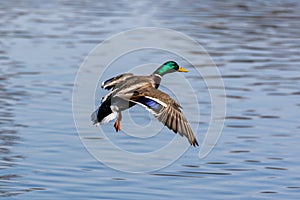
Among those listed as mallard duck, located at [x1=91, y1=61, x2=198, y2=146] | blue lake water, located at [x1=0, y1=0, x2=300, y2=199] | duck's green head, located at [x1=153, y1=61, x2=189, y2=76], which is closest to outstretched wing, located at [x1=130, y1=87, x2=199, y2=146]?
mallard duck, located at [x1=91, y1=61, x2=198, y2=146]

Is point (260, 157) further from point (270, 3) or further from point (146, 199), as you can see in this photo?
point (270, 3)

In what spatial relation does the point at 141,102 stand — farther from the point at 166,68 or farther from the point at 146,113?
the point at 146,113

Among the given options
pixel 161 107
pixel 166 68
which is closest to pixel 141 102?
pixel 161 107

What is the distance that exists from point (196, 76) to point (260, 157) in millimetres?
5683

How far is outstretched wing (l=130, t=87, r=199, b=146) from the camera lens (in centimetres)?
920

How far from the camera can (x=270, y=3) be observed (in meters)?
27.8

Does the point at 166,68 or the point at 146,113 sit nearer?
the point at 166,68

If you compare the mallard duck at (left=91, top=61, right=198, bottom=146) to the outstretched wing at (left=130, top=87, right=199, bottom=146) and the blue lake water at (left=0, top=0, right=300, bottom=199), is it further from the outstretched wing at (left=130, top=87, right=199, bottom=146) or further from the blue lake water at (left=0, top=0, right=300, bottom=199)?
the blue lake water at (left=0, top=0, right=300, bottom=199)

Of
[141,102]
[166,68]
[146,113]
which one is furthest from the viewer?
[146,113]

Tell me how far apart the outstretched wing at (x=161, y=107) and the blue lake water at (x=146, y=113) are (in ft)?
3.99

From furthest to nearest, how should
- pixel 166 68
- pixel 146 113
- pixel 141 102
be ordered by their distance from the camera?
pixel 146 113
pixel 166 68
pixel 141 102

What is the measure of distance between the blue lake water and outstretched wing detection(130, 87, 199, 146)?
1215 mm

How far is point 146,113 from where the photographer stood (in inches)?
571

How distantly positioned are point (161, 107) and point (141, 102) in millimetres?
211
